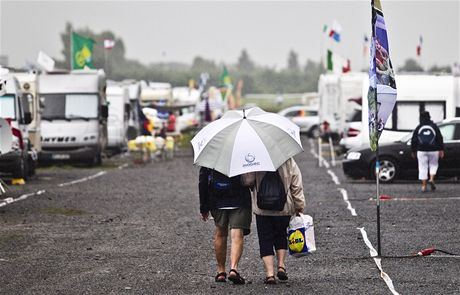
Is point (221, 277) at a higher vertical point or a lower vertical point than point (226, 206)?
lower

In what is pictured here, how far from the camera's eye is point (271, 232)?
41.8 ft

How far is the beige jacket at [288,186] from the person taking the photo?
41.3ft

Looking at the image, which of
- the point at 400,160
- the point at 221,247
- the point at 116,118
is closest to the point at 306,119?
the point at 116,118

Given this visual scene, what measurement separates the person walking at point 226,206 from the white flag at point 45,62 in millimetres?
29231

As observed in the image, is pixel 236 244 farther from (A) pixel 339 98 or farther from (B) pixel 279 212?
(A) pixel 339 98

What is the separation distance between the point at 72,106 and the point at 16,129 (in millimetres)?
9554

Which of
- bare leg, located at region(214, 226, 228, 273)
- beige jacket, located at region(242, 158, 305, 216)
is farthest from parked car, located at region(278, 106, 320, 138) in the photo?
beige jacket, located at region(242, 158, 305, 216)

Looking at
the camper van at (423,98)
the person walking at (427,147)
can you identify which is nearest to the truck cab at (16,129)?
the camper van at (423,98)

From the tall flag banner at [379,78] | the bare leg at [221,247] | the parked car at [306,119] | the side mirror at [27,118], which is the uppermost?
the tall flag banner at [379,78]

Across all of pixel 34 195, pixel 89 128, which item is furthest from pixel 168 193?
pixel 89 128

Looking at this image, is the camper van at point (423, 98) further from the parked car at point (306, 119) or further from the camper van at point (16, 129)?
the parked car at point (306, 119)

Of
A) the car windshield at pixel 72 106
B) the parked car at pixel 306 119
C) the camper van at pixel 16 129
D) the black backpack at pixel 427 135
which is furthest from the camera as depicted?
the parked car at pixel 306 119

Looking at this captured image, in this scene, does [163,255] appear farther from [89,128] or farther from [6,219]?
[89,128]

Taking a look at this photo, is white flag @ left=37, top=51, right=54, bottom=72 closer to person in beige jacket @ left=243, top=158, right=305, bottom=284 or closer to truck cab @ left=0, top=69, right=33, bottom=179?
truck cab @ left=0, top=69, right=33, bottom=179
